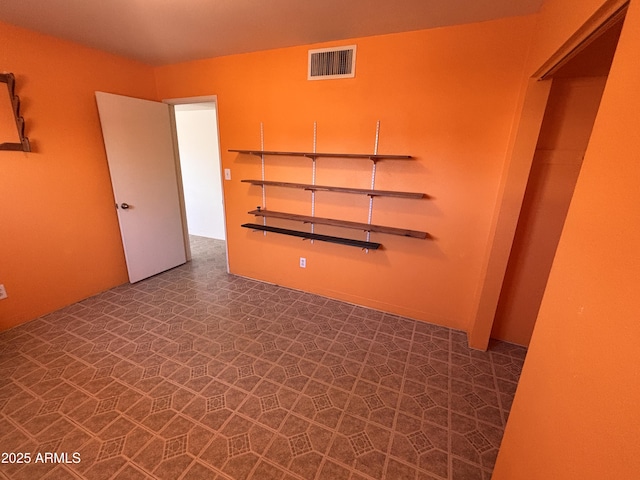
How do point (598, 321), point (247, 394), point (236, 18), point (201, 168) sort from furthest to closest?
point (201, 168) < point (236, 18) < point (247, 394) < point (598, 321)

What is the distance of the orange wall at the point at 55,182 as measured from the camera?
7.36ft

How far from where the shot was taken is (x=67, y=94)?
8.14ft

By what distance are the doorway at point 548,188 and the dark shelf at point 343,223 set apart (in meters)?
→ 0.75

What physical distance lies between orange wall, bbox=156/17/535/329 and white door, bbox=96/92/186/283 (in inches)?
19.4

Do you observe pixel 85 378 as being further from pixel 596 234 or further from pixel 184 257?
pixel 596 234

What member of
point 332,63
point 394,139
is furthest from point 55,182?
point 394,139

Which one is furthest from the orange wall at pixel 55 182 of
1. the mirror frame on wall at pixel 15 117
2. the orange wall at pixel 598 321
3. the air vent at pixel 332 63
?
the orange wall at pixel 598 321

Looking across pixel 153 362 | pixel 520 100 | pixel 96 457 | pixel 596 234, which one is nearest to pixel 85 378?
pixel 153 362

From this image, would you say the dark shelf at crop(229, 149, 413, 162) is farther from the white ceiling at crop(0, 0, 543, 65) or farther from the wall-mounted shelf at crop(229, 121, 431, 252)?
the white ceiling at crop(0, 0, 543, 65)

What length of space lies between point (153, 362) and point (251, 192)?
1843 millimetres

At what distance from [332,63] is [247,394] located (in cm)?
265

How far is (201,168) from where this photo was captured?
4820 mm

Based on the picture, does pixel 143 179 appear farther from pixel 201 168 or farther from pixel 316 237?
pixel 316 237

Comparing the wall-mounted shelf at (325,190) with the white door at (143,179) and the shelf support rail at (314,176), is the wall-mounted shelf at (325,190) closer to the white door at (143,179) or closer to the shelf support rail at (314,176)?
the shelf support rail at (314,176)
